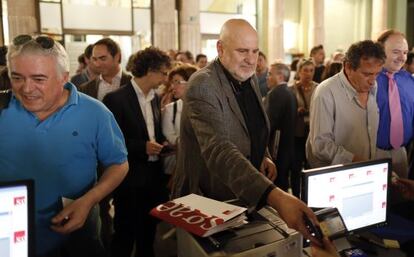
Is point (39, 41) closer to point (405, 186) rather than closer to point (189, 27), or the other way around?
point (405, 186)

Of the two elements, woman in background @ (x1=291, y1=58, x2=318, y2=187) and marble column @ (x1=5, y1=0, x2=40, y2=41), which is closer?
woman in background @ (x1=291, y1=58, x2=318, y2=187)

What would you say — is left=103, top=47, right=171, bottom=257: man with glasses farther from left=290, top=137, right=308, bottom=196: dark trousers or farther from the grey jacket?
left=290, top=137, right=308, bottom=196: dark trousers

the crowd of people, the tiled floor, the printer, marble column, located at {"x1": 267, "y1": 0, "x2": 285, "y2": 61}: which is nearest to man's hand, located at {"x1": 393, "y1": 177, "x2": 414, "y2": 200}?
the crowd of people

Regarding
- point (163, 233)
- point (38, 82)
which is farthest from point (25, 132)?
point (163, 233)

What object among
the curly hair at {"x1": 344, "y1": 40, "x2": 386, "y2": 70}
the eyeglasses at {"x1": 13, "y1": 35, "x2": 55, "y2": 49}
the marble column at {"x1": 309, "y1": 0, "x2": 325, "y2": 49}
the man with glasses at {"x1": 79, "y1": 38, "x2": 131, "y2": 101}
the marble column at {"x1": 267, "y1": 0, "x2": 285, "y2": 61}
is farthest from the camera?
the marble column at {"x1": 309, "y1": 0, "x2": 325, "y2": 49}

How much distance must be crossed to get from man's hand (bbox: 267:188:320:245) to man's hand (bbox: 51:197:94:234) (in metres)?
0.77

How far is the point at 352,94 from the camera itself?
2.57 metres

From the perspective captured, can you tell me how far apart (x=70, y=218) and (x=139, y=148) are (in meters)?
1.55

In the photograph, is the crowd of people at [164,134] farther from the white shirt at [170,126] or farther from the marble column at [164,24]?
the marble column at [164,24]

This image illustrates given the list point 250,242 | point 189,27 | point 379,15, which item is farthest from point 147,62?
point 379,15

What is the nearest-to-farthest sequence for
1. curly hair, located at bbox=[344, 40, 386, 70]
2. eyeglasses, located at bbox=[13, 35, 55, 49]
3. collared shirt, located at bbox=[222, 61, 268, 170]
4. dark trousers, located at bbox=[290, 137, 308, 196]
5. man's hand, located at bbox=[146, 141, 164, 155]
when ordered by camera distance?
eyeglasses, located at bbox=[13, 35, 55, 49]
collared shirt, located at bbox=[222, 61, 268, 170]
curly hair, located at bbox=[344, 40, 386, 70]
man's hand, located at bbox=[146, 141, 164, 155]
dark trousers, located at bbox=[290, 137, 308, 196]

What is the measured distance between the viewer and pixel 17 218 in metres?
1.25

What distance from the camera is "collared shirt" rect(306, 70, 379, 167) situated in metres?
2.56

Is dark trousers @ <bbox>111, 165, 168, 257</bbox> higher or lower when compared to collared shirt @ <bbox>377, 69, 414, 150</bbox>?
lower
